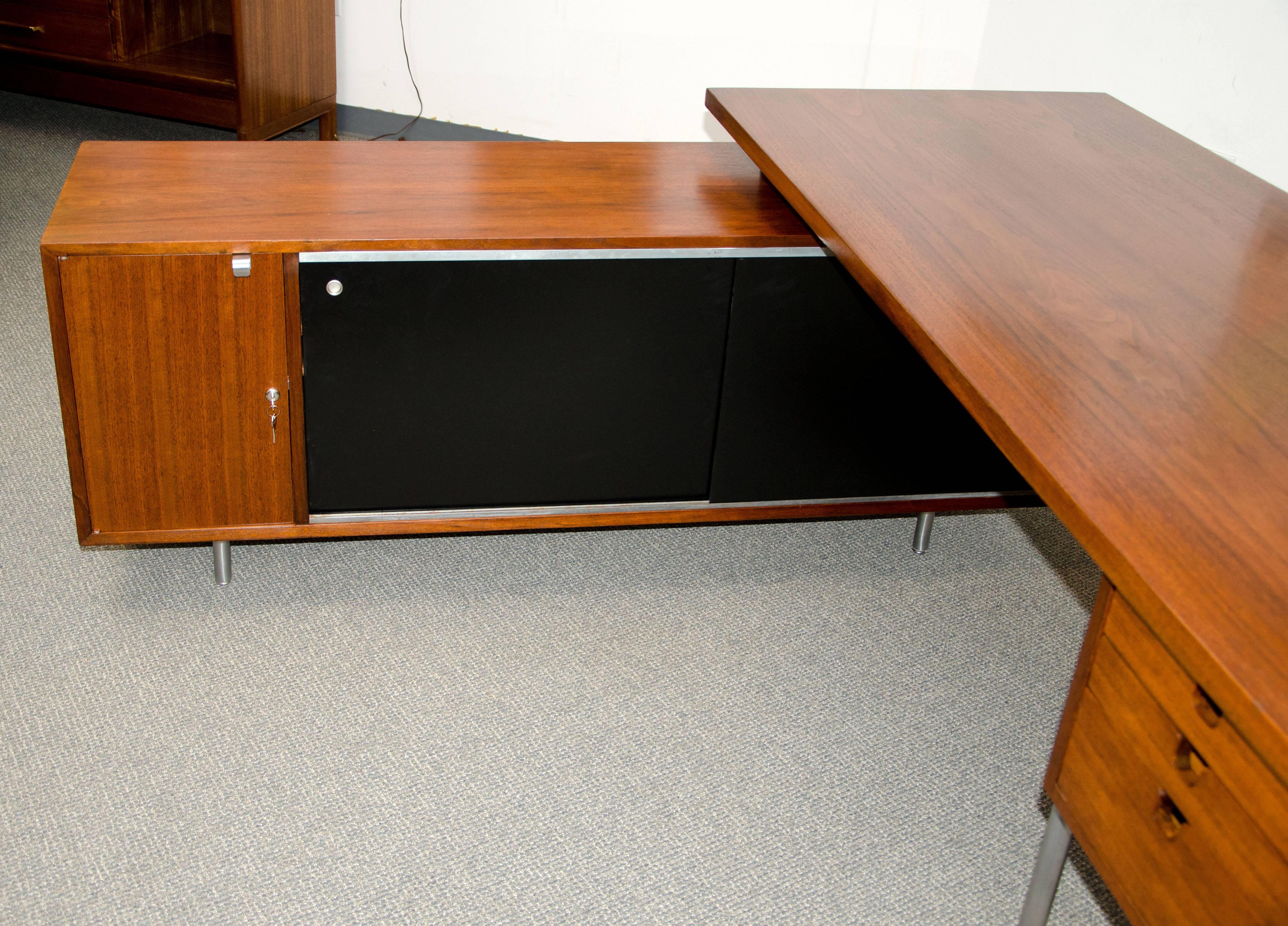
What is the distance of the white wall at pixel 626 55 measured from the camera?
3203mm

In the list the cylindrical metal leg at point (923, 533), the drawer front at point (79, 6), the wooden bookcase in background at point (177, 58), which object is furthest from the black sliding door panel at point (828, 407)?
the drawer front at point (79, 6)

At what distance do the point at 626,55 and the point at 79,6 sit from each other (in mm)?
1491

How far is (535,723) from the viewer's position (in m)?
1.73

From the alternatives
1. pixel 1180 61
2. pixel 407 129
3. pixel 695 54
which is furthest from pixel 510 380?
pixel 407 129

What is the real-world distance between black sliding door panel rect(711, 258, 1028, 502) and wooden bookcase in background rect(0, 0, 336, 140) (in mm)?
1924

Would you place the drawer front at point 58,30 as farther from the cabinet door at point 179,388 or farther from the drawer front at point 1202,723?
the drawer front at point 1202,723

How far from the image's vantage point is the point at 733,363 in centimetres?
183

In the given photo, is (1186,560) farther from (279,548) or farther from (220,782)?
(279,548)

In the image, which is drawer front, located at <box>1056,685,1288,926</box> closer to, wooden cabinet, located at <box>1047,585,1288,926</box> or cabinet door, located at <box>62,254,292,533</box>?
wooden cabinet, located at <box>1047,585,1288,926</box>

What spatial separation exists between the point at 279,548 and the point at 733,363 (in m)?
0.86

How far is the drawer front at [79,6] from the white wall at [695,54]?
2.16ft

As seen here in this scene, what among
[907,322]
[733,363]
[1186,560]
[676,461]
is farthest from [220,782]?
[1186,560]

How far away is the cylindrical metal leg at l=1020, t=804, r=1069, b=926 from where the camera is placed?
125cm

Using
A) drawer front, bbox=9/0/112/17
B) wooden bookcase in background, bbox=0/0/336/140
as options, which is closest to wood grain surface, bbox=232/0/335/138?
wooden bookcase in background, bbox=0/0/336/140
